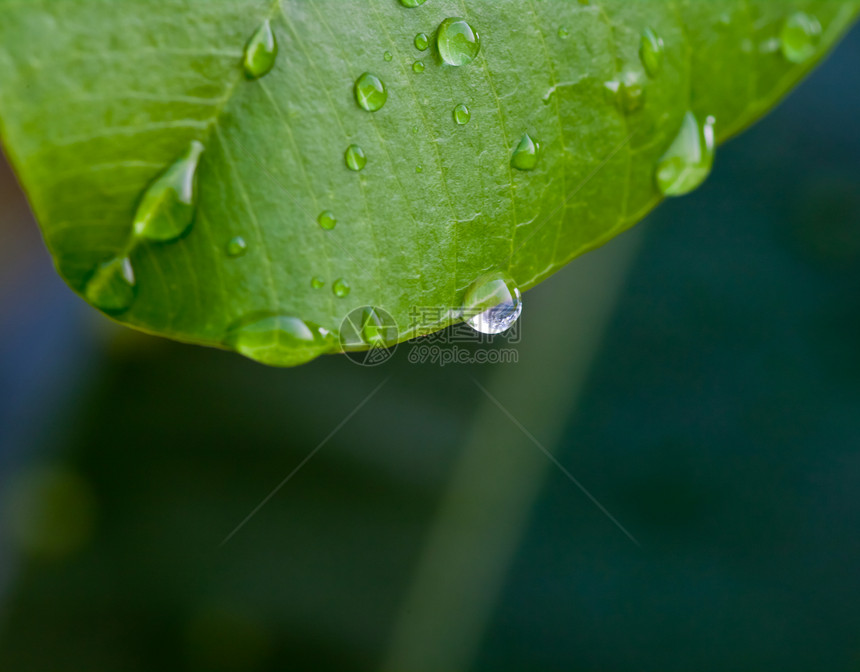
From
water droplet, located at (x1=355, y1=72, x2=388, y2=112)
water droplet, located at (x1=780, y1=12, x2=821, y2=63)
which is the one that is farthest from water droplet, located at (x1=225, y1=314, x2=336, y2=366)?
water droplet, located at (x1=780, y1=12, x2=821, y2=63)

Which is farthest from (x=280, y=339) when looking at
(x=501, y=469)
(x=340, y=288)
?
(x=501, y=469)

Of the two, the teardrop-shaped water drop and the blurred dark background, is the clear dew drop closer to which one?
the teardrop-shaped water drop

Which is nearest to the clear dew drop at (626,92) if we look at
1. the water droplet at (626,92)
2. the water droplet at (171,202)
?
the water droplet at (626,92)

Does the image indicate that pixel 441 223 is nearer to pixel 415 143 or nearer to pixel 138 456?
pixel 415 143

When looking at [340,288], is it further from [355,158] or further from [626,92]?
[626,92]

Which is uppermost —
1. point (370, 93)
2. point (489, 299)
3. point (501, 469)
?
point (370, 93)

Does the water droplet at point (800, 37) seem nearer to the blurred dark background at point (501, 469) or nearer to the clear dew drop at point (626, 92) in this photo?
the clear dew drop at point (626, 92)
